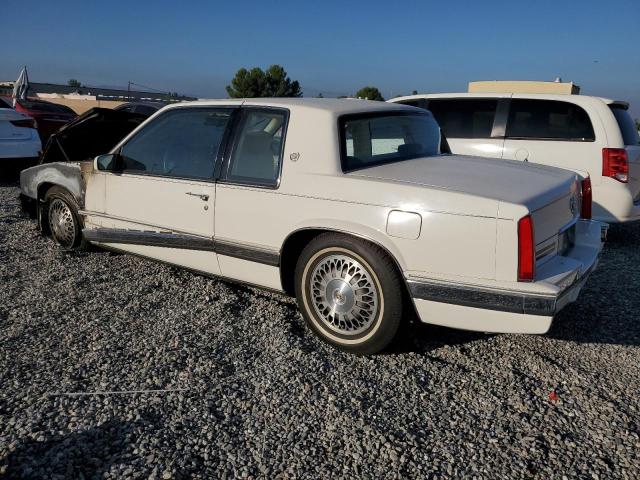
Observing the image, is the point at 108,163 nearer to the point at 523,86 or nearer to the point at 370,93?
the point at 523,86

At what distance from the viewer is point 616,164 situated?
5988mm

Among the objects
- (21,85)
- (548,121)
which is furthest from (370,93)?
(548,121)

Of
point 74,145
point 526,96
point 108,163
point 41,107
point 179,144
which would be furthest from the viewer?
point 41,107

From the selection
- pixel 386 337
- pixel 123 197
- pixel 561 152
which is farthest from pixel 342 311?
pixel 561 152

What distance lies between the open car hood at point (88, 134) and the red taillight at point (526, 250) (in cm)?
411

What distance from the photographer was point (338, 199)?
3.33 m

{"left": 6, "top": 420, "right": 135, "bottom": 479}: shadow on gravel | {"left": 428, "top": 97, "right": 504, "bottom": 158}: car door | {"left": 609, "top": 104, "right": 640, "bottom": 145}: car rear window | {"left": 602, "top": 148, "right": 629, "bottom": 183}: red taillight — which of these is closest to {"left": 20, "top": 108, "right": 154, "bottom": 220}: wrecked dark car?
{"left": 6, "top": 420, "right": 135, "bottom": 479}: shadow on gravel

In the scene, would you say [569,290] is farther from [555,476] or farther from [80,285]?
[80,285]

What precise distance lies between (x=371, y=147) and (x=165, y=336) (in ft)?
5.97

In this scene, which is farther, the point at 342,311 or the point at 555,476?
the point at 342,311

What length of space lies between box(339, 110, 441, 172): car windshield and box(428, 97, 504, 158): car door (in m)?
A: 2.51

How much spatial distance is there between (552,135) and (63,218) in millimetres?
5299

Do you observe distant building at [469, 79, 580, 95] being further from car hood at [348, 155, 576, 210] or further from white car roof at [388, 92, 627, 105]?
car hood at [348, 155, 576, 210]

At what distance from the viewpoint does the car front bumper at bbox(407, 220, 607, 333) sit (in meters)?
2.89
